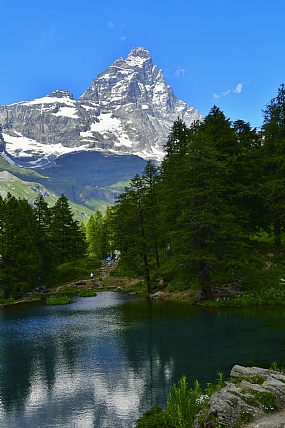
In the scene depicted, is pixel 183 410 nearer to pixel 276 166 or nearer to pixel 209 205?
pixel 209 205

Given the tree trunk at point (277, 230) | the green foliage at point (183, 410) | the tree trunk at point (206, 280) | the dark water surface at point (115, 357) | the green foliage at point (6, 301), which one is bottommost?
the dark water surface at point (115, 357)

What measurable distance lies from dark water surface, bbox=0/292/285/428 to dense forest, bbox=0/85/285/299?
246 inches

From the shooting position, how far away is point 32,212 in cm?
6719

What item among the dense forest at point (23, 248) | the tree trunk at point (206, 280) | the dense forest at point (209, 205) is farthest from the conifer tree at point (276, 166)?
the dense forest at point (23, 248)

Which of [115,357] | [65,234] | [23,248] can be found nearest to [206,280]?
[115,357]

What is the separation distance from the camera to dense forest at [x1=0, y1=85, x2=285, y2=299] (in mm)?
36844

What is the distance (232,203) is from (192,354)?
25.8 m

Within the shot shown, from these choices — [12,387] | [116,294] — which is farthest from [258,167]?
[12,387]

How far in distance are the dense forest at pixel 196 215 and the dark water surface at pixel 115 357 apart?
6.26 meters

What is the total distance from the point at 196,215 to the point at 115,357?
Answer: 17.2 metres

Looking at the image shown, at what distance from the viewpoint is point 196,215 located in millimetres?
35844

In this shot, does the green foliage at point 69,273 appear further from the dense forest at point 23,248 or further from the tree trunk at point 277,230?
the tree trunk at point 277,230

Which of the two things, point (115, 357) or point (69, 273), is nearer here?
point (115, 357)

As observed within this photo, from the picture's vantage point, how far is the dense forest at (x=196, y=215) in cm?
3684
